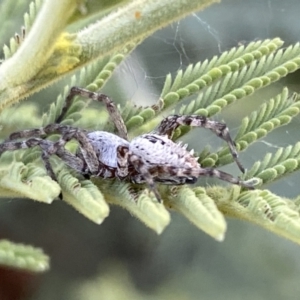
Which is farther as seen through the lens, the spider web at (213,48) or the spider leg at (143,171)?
the spider web at (213,48)

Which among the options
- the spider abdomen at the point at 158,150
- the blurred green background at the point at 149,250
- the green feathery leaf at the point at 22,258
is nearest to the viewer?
the green feathery leaf at the point at 22,258

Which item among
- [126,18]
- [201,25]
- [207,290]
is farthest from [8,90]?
[201,25]

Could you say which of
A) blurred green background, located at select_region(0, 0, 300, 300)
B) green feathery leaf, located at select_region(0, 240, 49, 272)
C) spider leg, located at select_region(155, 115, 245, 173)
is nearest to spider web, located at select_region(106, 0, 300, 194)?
blurred green background, located at select_region(0, 0, 300, 300)

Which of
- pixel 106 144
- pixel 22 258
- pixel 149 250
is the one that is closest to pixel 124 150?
pixel 106 144

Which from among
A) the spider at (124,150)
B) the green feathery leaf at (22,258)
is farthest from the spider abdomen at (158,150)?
the green feathery leaf at (22,258)

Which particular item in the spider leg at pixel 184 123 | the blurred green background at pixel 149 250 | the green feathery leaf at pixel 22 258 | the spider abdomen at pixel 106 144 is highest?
the spider leg at pixel 184 123

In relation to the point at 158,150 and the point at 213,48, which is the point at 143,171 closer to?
the point at 158,150

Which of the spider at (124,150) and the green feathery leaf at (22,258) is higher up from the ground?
the spider at (124,150)

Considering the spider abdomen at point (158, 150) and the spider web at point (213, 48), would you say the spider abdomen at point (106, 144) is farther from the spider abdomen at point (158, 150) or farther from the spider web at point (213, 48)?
the spider web at point (213, 48)
